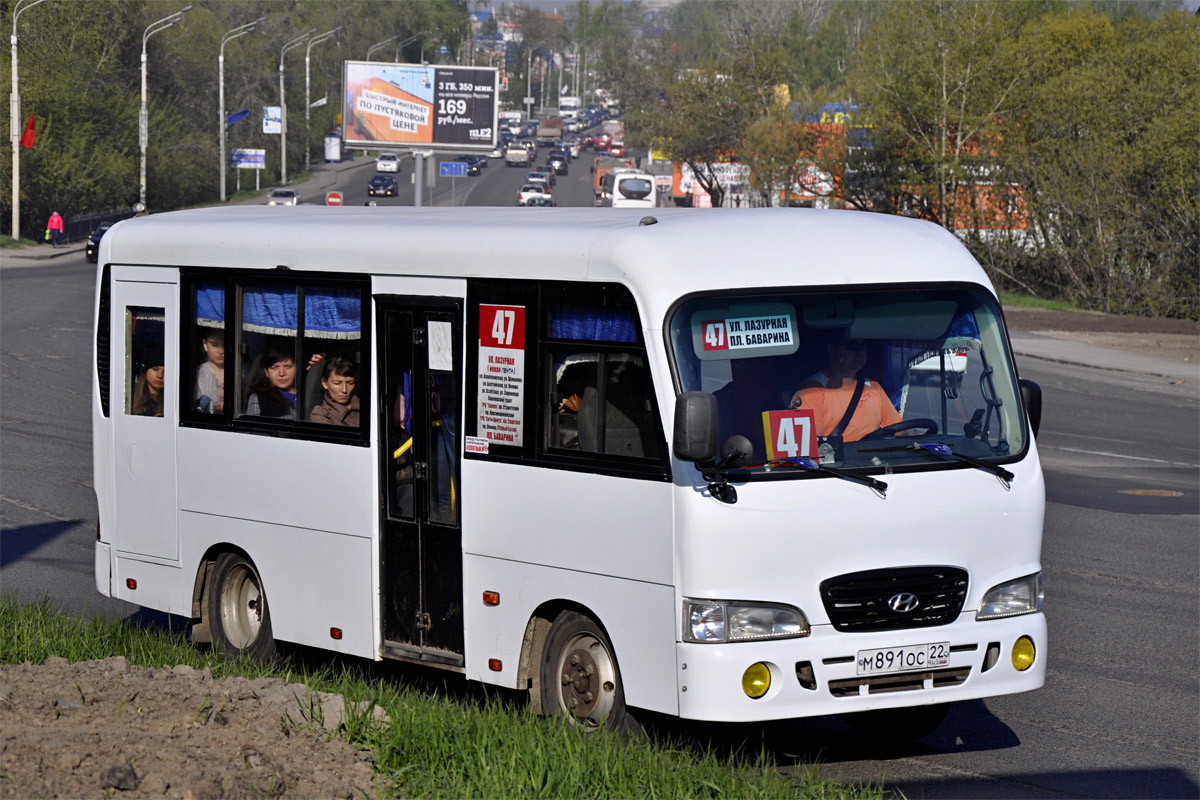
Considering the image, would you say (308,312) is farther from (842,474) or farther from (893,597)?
(893,597)

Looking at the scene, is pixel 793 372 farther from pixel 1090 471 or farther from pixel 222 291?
pixel 1090 471

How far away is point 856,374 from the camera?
6.62m

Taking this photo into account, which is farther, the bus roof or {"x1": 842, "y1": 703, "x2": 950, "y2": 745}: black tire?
{"x1": 842, "y1": 703, "x2": 950, "y2": 745}: black tire

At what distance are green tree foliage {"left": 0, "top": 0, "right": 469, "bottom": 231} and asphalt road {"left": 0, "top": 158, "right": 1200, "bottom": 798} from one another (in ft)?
150

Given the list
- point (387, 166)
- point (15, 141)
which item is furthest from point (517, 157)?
point (15, 141)

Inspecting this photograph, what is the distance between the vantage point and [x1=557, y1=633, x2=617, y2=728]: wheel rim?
21.8 feet

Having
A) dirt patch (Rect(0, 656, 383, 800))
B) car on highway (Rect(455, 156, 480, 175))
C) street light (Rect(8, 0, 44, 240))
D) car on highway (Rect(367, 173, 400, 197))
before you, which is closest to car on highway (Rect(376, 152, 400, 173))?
car on highway (Rect(455, 156, 480, 175))

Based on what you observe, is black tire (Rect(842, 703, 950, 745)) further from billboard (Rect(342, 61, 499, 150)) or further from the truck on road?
the truck on road

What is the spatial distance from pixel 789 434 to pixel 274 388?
3334mm

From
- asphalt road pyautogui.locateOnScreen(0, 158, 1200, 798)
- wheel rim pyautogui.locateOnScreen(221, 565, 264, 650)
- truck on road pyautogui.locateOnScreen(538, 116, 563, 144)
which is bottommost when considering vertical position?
asphalt road pyautogui.locateOnScreen(0, 158, 1200, 798)

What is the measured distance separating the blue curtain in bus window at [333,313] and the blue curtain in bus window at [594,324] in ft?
4.87

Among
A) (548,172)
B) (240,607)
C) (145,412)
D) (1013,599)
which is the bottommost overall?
(240,607)

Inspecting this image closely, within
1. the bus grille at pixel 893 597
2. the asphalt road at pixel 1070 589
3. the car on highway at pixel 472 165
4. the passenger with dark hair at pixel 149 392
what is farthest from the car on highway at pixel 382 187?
the bus grille at pixel 893 597

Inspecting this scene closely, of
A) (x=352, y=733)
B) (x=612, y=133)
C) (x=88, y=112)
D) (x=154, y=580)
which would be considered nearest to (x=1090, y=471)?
(x=154, y=580)
